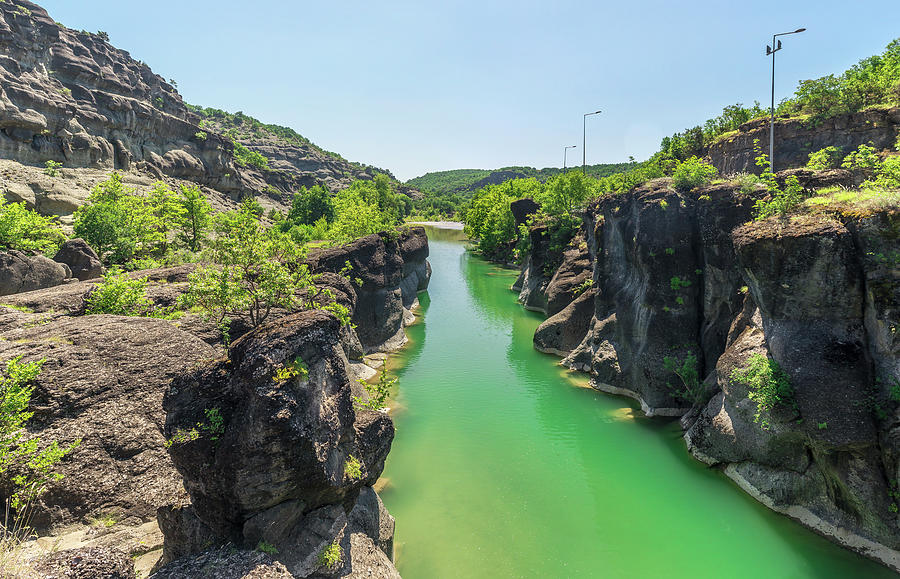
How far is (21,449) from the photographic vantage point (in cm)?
762

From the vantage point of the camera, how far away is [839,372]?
12.0 meters

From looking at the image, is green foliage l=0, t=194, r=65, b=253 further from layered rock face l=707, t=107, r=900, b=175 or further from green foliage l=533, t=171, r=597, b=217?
layered rock face l=707, t=107, r=900, b=175

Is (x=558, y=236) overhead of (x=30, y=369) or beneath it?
overhead

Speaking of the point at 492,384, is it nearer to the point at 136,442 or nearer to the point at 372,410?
the point at 372,410

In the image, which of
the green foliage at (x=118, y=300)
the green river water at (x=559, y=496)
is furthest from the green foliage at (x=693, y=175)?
the green foliage at (x=118, y=300)

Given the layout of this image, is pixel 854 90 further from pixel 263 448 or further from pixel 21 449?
pixel 21 449

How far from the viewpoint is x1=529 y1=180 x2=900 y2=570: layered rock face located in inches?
447

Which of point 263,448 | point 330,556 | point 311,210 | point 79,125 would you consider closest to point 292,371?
point 263,448

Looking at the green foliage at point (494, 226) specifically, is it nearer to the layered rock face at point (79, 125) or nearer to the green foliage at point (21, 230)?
the layered rock face at point (79, 125)

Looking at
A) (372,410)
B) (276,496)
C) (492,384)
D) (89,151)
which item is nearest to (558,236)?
(492,384)

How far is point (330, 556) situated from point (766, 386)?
13.5 metres

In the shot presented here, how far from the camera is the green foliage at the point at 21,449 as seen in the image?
7.48 m

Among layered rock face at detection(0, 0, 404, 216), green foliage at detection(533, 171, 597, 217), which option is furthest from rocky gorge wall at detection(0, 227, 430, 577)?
green foliage at detection(533, 171, 597, 217)

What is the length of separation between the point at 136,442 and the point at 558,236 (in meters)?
35.2
